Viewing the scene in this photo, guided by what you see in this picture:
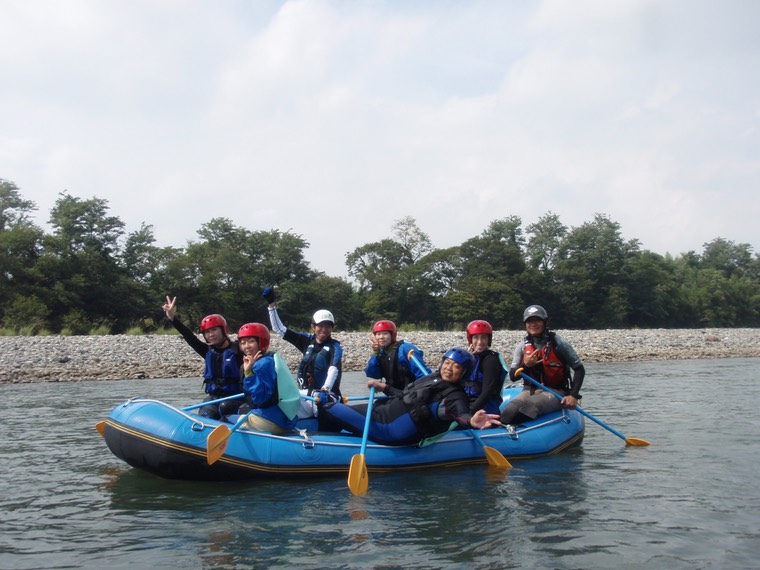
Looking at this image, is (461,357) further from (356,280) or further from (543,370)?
(356,280)

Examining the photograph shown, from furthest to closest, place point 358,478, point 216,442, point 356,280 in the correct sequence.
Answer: point 356,280 → point 358,478 → point 216,442

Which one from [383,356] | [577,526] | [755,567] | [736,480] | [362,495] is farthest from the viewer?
A: [383,356]

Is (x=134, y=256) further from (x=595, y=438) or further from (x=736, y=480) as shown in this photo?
(x=736, y=480)

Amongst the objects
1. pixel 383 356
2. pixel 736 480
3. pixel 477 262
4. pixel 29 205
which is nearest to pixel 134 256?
pixel 29 205

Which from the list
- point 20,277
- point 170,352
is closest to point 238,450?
point 170,352

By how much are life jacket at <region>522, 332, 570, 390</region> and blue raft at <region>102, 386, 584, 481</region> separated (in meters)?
1.50

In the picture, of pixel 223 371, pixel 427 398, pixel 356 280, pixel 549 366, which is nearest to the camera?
pixel 427 398

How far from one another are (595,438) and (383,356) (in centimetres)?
295

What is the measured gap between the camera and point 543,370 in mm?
7832

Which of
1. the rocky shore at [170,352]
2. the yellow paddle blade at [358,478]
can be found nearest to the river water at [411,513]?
the yellow paddle blade at [358,478]

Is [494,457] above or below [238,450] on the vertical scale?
below

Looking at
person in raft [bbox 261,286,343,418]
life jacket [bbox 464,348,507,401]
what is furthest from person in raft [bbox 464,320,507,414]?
person in raft [bbox 261,286,343,418]

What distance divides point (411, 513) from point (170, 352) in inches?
586

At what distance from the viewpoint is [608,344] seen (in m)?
24.9
